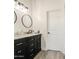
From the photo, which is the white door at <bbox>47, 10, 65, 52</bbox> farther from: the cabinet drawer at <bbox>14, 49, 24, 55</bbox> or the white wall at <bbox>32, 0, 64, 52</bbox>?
the cabinet drawer at <bbox>14, 49, 24, 55</bbox>

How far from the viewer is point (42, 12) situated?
18.2 feet

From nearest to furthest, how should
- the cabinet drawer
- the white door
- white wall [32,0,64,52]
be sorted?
the cabinet drawer → the white door → white wall [32,0,64,52]

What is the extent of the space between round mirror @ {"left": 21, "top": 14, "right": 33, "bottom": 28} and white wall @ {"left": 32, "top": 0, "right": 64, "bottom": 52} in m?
0.41

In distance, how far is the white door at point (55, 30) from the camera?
525 centimetres

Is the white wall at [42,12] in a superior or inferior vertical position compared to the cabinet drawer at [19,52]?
superior

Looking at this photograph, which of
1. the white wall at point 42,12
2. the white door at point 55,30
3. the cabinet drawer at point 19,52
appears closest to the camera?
the cabinet drawer at point 19,52

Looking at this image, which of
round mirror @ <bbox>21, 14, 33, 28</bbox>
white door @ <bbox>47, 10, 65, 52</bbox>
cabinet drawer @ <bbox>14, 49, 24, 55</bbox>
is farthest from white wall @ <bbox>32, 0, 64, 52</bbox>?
cabinet drawer @ <bbox>14, 49, 24, 55</bbox>

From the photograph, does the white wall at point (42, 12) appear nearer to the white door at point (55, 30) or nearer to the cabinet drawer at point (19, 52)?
the white door at point (55, 30)

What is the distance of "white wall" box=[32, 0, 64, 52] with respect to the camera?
5.37 metres

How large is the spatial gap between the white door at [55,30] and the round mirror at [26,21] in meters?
1.14

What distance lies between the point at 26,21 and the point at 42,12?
4.00 feet

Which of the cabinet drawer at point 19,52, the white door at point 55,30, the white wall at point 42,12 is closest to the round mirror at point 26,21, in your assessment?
the white wall at point 42,12

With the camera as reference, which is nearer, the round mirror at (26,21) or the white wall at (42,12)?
the round mirror at (26,21)
